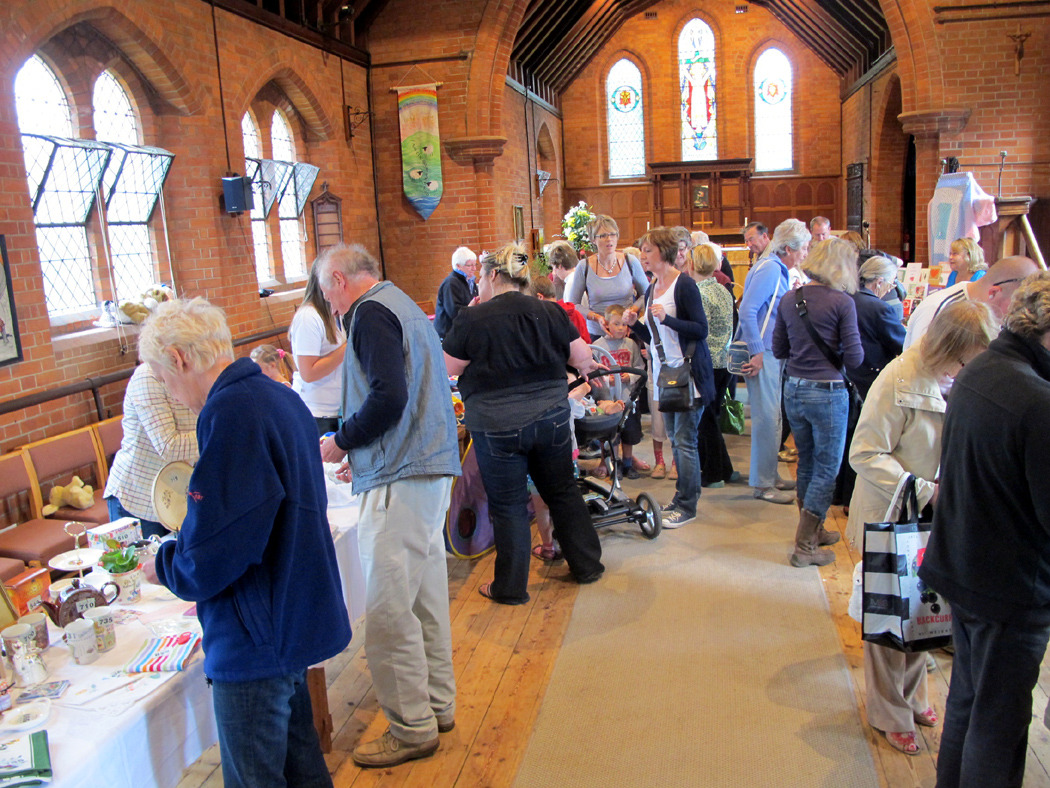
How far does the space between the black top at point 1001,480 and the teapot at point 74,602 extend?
2.28 m

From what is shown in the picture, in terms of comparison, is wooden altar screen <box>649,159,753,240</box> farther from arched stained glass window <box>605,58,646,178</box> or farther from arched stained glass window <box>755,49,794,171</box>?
arched stained glass window <box>605,58,646,178</box>

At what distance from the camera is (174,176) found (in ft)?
21.7

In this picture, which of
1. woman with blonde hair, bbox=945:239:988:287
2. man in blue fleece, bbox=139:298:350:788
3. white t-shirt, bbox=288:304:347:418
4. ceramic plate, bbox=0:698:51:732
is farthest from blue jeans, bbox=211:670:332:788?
woman with blonde hair, bbox=945:239:988:287

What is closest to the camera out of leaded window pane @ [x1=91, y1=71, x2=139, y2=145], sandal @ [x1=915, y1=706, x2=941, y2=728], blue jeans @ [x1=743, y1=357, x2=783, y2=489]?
sandal @ [x1=915, y1=706, x2=941, y2=728]

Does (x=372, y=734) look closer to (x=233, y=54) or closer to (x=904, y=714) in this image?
(x=904, y=714)

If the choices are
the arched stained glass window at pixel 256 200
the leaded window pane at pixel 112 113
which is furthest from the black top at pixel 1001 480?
the arched stained glass window at pixel 256 200

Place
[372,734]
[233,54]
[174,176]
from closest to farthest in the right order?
[372,734] → [174,176] → [233,54]

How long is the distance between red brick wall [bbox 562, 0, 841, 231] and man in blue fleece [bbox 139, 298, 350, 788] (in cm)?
1628

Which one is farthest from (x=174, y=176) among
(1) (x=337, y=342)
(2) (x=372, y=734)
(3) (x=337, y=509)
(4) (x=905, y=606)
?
(4) (x=905, y=606)

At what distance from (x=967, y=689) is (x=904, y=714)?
816 mm

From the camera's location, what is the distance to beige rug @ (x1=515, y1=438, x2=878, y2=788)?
281cm

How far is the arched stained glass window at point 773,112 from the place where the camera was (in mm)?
17094

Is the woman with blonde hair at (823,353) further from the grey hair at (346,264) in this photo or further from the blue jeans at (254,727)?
the blue jeans at (254,727)

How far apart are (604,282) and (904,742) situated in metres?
3.64
